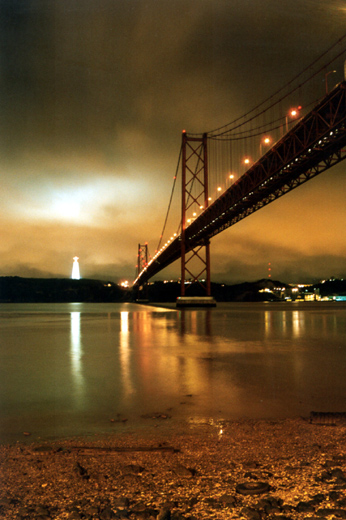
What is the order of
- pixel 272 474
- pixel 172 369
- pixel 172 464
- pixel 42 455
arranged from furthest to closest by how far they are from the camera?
pixel 172 369
pixel 42 455
pixel 172 464
pixel 272 474

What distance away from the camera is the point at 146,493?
2174 millimetres

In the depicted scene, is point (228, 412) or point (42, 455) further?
point (228, 412)

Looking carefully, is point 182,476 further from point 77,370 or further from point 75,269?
Answer: point 75,269

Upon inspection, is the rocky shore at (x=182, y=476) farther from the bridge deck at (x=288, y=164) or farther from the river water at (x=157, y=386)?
the bridge deck at (x=288, y=164)

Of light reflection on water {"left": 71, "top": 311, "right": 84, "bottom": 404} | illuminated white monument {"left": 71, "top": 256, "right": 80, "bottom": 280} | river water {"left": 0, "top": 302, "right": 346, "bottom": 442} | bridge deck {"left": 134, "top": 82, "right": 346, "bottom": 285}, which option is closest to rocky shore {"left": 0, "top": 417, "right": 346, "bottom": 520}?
river water {"left": 0, "top": 302, "right": 346, "bottom": 442}

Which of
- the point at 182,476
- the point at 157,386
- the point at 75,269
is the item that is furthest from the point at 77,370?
the point at 75,269

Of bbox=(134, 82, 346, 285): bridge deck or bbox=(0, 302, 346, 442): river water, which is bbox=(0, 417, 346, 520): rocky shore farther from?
bbox=(134, 82, 346, 285): bridge deck

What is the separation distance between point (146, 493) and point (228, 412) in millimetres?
1730

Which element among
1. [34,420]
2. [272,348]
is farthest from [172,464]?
[272,348]

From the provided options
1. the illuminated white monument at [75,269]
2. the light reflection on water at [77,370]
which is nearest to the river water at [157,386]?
the light reflection on water at [77,370]

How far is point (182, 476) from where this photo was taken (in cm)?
237

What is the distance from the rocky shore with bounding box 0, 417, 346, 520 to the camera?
6.57ft

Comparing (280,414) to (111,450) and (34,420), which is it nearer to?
(111,450)

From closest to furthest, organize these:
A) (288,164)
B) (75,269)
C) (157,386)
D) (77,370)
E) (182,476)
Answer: (182,476) → (157,386) → (77,370) → (288,164) → (75,269)
